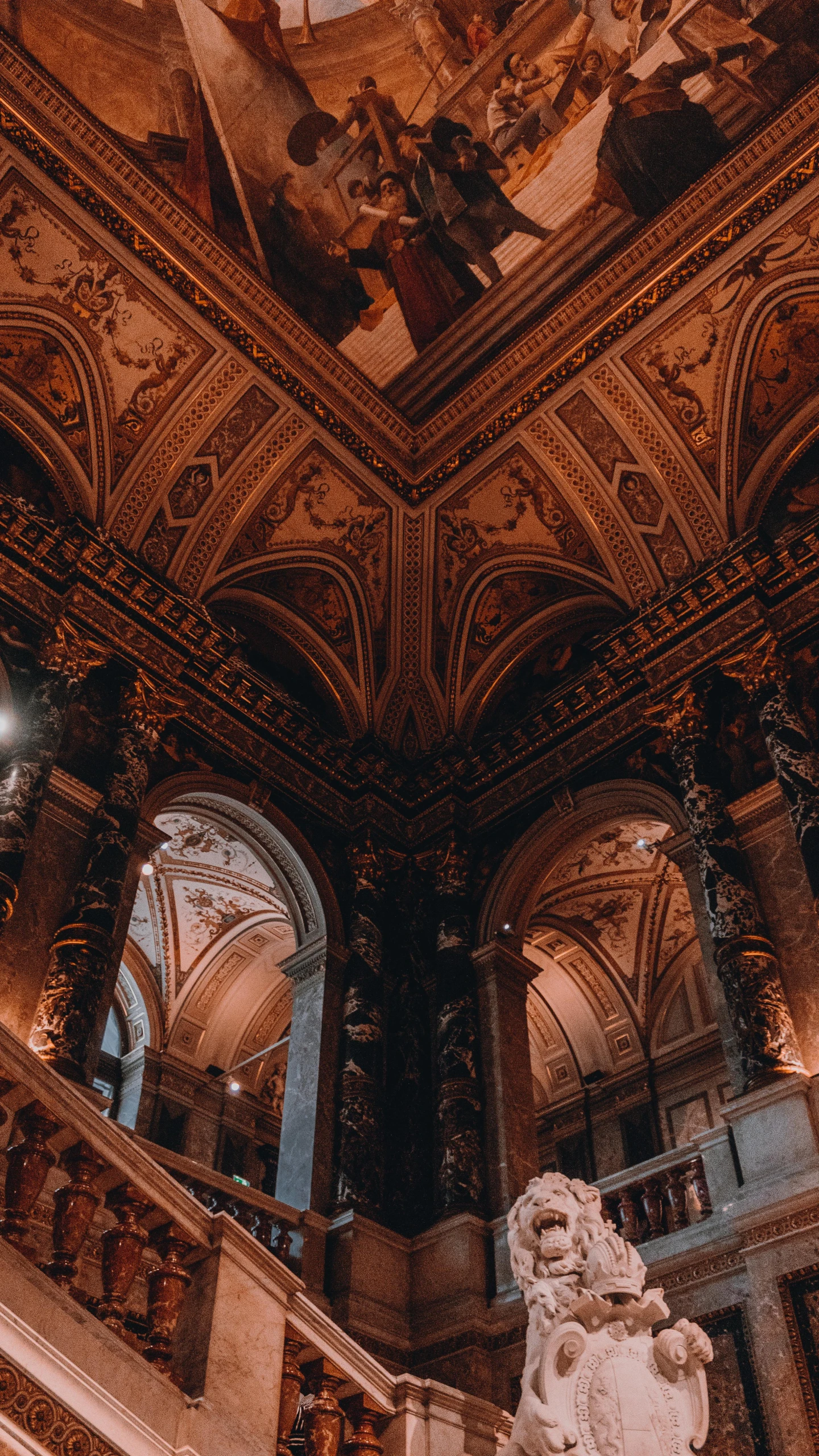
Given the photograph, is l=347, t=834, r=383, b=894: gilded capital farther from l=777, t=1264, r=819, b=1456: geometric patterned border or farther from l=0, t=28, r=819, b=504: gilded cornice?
l=777, t=1264, r=819, b=1456: geometric patterned border

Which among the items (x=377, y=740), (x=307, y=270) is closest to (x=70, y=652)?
(x=377, y=740)

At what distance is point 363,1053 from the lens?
10828 millimetres

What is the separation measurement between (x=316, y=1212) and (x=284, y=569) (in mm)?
6833

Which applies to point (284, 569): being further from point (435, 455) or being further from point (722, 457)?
point (722, 457)

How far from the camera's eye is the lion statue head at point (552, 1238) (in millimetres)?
4469

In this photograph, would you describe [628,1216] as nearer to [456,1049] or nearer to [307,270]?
[456,1049]

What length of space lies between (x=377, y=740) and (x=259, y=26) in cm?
712

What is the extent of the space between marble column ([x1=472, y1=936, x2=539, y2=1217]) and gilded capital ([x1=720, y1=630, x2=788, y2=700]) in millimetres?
3266

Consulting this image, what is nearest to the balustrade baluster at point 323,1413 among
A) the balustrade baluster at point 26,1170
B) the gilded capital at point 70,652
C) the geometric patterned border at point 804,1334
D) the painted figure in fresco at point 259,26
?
the balustrade baluster at point 26,1170

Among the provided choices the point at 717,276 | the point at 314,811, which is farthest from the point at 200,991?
the point at 717,276

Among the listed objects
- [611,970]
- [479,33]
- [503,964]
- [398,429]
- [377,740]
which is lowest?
[503,964]

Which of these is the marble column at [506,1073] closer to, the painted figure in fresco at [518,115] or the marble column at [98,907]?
the marble column at [98,907]

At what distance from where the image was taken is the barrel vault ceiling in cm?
1154

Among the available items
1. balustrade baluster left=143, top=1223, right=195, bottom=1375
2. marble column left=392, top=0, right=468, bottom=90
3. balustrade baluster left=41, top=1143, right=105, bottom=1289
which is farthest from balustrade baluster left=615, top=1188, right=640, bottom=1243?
marble column left=392, top=0, right=468, bottom=90
